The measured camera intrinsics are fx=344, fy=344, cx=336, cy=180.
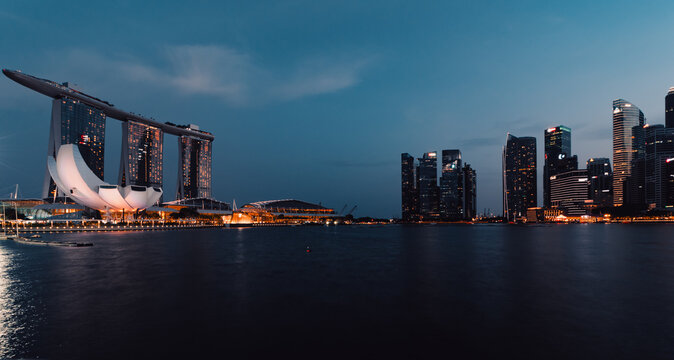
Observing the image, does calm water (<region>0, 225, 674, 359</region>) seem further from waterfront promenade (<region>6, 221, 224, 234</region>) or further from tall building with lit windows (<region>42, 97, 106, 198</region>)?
tall building with lit windows (<region>42, 97, 106, 198</region>)

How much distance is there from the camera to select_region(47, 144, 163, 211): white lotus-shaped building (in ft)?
379

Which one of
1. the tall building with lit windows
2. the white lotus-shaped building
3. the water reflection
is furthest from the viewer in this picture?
the tall building with lit windows

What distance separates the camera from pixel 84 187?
387 feet

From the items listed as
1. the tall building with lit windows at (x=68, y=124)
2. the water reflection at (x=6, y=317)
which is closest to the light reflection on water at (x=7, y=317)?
the water reflection at (x=6, y=317)

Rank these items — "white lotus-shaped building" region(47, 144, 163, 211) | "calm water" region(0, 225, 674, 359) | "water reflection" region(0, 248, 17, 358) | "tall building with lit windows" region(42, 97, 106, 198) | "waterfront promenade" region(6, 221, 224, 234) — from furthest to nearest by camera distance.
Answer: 1. "tall building with lit windows" region(42, 97, 106, 198)
2. "white lotus-shaped building" region(47, 144, 163, 211)
3. "waterfront promenade" region(6, 221, 224, 234)
4. "calm water" region(0, 225, 674, 359)
5. "water reflection" region(0, 248, 17, 358)

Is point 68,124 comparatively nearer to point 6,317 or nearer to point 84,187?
point 84,187

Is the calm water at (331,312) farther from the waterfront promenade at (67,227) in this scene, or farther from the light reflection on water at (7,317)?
the waterfront promenade at (67,227)

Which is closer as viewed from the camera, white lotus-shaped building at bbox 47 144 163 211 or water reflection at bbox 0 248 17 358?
water reflection at bbox 0 248 17 358

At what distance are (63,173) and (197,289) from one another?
4880 inches

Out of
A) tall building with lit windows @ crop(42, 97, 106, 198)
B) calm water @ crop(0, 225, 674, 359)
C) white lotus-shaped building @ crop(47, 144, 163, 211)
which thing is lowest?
calm water @ crop(0, 225, 674, 359)

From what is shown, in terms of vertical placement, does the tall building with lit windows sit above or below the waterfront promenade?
above

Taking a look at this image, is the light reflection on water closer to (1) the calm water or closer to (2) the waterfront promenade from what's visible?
(1) the calm water

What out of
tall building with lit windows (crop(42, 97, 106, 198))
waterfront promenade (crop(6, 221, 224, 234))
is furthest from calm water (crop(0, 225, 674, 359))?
tall building with lit windows (crop(42, 97, 106, 198))

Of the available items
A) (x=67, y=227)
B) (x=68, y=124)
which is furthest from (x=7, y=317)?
(x=68, y=124)
